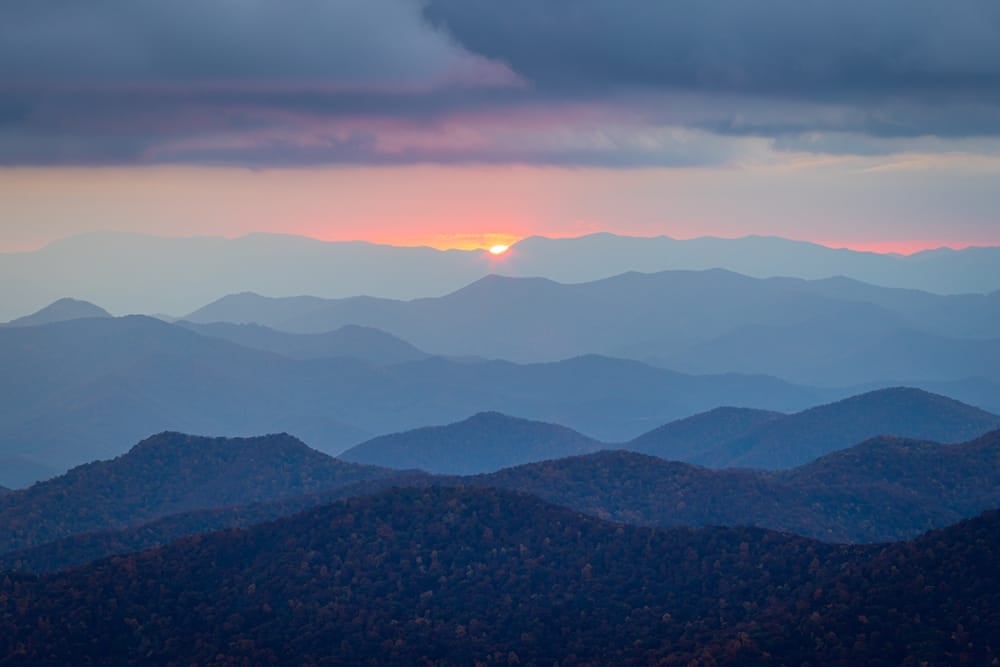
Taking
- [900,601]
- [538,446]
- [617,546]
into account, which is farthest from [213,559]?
[538,446]

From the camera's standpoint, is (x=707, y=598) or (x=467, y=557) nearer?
(x=707, y=598)

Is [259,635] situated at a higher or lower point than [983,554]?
lower

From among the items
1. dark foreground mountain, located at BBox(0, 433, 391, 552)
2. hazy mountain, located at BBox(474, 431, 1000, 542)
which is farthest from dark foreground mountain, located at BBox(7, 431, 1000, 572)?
dark foreground mountain, located at BBox(0, 433, 391, 552)

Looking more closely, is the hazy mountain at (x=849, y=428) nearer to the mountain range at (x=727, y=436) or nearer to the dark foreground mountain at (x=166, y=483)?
the mountain range at (x=727, y=436)

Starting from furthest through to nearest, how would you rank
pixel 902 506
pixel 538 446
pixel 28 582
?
1. pixel 538 446
2. pixel 902 506
3. pixel 28 582

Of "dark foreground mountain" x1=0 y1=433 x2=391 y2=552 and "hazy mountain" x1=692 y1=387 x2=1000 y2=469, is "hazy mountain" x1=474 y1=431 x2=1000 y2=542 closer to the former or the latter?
"dark foreground mountain" x1=0 y1=433 x2=391 y2=552

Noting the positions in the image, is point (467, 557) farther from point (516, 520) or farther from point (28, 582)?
point (28, 582)

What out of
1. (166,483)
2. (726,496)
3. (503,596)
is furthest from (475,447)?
(503,596)
